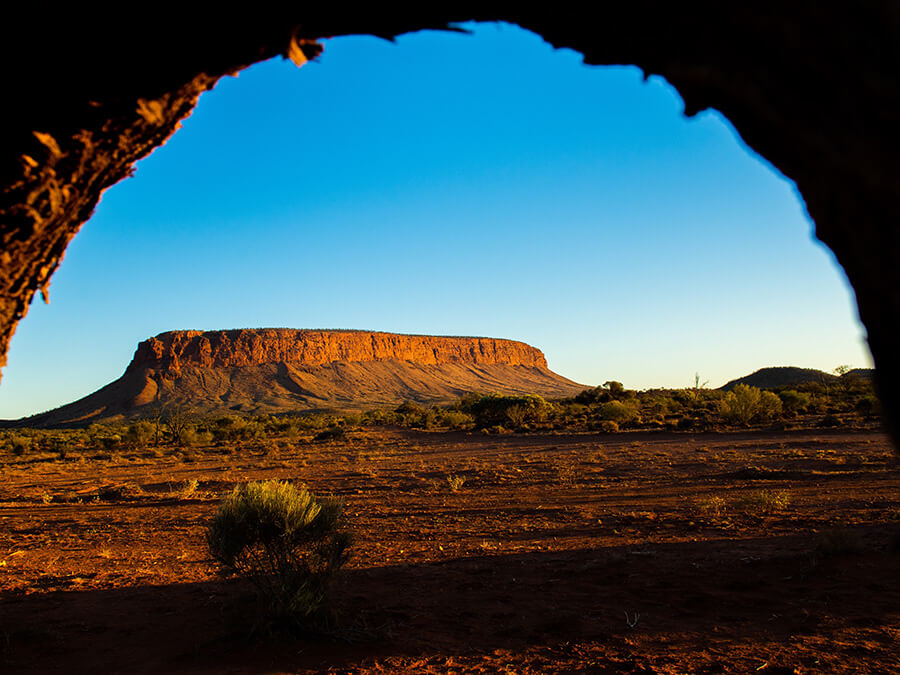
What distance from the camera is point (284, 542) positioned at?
20.9ft

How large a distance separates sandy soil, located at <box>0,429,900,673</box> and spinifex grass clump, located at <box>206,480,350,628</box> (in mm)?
319

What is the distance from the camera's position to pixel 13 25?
2.12 meters

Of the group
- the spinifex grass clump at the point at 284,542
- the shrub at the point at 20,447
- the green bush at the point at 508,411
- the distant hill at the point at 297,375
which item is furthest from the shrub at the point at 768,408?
the distant hill at the point at 297,375

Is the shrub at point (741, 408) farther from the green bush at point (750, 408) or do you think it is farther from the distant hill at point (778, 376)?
the distant hill at point (778, 376)

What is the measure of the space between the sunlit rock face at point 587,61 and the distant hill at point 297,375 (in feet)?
300

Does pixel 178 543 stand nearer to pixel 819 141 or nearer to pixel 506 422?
pixel 819 141

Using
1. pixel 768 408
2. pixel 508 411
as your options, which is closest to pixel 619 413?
pixel 508 411

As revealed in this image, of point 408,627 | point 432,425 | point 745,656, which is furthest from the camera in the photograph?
point 432,425

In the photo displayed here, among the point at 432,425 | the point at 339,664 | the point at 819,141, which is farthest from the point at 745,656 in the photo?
the point at 432,425

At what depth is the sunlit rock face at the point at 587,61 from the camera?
4.71 feet

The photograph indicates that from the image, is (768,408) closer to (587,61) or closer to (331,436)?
(331,436)

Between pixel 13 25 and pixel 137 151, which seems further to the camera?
pixel 137 151

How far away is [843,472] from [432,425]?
3036 centimetres

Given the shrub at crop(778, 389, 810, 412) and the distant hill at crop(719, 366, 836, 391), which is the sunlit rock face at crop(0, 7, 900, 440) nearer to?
the shrub at crop(778, 389, 810, 412)
